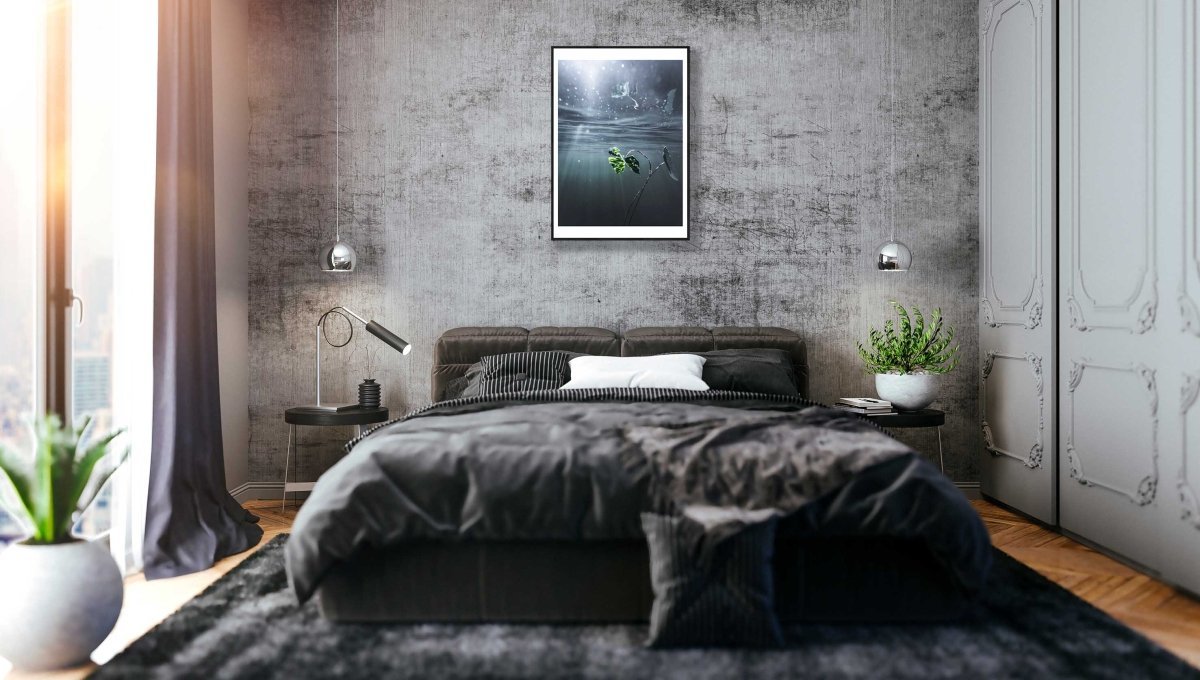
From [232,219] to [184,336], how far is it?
1.12m

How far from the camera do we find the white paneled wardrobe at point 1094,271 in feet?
9.64

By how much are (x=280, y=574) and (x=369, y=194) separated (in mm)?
2261

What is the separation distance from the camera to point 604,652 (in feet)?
7.35

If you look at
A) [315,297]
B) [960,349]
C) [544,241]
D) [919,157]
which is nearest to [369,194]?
[315,297]

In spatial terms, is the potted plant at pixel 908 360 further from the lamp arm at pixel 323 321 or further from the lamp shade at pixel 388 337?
the lamp arm at pixel 323 321

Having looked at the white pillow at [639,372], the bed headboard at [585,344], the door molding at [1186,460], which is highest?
the bed headboard at [585,344]

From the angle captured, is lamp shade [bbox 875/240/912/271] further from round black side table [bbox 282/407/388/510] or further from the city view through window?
the city view through window

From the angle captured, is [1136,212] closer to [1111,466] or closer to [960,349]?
[1111,466]

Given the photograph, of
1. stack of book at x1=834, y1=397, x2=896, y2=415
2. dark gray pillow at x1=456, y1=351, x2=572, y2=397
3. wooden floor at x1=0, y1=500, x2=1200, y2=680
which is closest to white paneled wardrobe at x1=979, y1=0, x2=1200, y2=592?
wooden floor at x1=0, y1=500, x2=1200, y2=680

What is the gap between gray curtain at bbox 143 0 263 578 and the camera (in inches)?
128

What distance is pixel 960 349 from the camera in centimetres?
456

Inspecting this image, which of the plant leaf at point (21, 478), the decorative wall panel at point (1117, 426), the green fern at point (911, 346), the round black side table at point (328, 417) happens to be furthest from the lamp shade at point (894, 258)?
the plant leaf at point (21, 478)

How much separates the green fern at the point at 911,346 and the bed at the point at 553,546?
1.82m

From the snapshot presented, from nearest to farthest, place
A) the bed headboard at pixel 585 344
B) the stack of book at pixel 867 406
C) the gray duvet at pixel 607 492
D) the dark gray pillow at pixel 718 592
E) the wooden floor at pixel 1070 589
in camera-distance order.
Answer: the dark gray pillow at pixel 718 592 < the gray duvet at pixel 607 492 < the wooden floor at pixel 1070 589 < the stack of book at pixel 867 406 < the bed headboard at pixel 585 344
